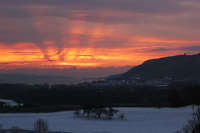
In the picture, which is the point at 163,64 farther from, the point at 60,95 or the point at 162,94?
the point at 60,95

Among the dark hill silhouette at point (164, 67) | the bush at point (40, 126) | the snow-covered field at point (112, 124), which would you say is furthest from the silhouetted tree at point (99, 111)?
the dark hill silhouette at point (164, 67)

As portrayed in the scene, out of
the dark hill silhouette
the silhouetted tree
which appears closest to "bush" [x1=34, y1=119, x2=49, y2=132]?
the silhouetted tree

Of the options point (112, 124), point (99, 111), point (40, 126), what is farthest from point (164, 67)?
point (40, 126)

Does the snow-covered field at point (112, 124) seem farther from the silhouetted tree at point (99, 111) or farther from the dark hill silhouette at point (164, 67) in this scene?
the dark hill silhouette at point (164, 67)

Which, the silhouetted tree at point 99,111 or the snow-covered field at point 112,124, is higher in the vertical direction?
the silhouetted tree at point 99,111

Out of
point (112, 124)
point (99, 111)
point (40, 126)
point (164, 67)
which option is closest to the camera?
point (40, 126)

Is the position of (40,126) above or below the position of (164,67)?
below

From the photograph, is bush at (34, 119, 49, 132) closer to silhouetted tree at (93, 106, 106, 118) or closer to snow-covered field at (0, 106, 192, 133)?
snow-covered field at (0, 106, 192, 133)

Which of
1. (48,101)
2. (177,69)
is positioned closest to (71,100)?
(48,101)

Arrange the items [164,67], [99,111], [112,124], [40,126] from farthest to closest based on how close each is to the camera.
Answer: [164,67] → [99,111] → [112,124] → [40,126]

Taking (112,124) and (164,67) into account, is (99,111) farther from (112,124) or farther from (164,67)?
(164,67)

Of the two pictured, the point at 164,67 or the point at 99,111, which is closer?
the point at 99,111

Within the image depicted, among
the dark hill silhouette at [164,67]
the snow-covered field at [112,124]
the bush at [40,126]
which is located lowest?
the snow-covered field at [112,124]

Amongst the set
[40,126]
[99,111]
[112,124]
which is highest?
[99,111]
